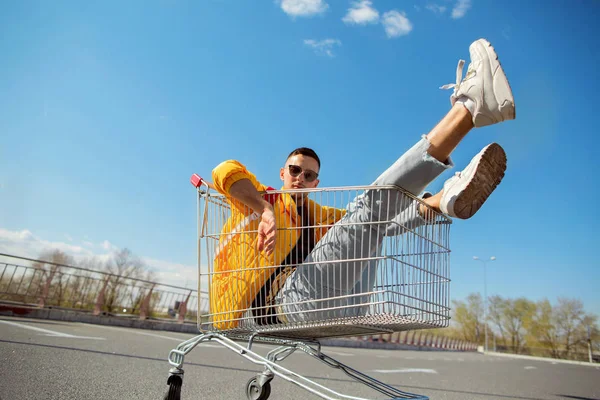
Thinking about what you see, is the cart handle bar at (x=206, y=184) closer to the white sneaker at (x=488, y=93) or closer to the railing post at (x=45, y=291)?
the white sneaker at (x=488, y=93)

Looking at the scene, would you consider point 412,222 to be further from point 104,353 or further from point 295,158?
point 104,353

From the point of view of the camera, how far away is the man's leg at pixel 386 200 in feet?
5.95

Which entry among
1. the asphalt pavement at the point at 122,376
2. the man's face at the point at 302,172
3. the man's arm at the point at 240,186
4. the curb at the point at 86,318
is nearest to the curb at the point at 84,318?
the curb at the point at 86,318

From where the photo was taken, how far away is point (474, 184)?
1.99 meters

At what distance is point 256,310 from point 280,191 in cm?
63

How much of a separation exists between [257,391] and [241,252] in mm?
1001

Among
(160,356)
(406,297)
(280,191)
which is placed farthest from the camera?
(160,356)

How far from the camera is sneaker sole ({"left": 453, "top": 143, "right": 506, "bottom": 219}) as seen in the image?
6.53 ft

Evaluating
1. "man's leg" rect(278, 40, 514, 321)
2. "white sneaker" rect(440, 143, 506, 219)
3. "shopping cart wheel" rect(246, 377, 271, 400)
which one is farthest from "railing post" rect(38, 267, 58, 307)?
"white sneaker" rect(440, 143, 506, 219)

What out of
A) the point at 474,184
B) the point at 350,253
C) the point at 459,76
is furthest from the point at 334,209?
the point at 459,76

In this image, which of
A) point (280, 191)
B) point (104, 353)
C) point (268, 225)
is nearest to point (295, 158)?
point (280, 191)

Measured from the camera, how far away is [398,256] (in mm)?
1914

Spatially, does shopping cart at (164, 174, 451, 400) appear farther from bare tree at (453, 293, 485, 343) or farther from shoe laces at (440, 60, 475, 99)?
bare tree at (453, 293, 485, 343)

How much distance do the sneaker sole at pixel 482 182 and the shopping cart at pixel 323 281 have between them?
0.57ft
